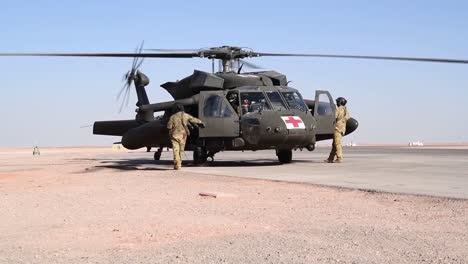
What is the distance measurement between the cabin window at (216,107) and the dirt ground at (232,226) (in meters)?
6.28

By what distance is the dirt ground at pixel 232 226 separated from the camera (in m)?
5.62

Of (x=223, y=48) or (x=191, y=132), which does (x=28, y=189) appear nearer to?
(x=191, y=132)

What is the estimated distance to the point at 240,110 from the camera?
17.5 metres

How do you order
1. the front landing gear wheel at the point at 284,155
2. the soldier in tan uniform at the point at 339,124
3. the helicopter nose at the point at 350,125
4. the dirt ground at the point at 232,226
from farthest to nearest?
the helicopter nose at the point at 350,125 → the front landing gear wheel at the point at 284,155 → the soldier in tan uniform at the point at 339,124 → the dirt ground at the point at 232,226

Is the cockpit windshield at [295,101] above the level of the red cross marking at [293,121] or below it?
above

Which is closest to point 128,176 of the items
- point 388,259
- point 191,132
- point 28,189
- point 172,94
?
point 28,189

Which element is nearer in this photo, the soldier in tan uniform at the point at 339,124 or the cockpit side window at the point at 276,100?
the cockpit side window at the point at 276,100

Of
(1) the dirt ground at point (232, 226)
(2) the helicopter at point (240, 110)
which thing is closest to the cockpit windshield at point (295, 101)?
(2) the helicopter at point (240, 110)

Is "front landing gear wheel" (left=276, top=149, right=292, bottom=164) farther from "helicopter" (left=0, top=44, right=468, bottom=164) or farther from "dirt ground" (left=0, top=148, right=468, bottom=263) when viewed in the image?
"dirt ground" (left=0, top=148, right=468, bottom=263)

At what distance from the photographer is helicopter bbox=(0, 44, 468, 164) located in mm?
16891

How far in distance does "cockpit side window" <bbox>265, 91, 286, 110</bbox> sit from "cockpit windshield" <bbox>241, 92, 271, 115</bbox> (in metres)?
0.18

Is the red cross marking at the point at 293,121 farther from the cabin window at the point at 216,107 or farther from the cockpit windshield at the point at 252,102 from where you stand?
the cabin window at the point at 216,107

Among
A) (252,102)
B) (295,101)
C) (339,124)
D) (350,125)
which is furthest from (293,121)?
(350,125)

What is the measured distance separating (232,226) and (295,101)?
11.0m
